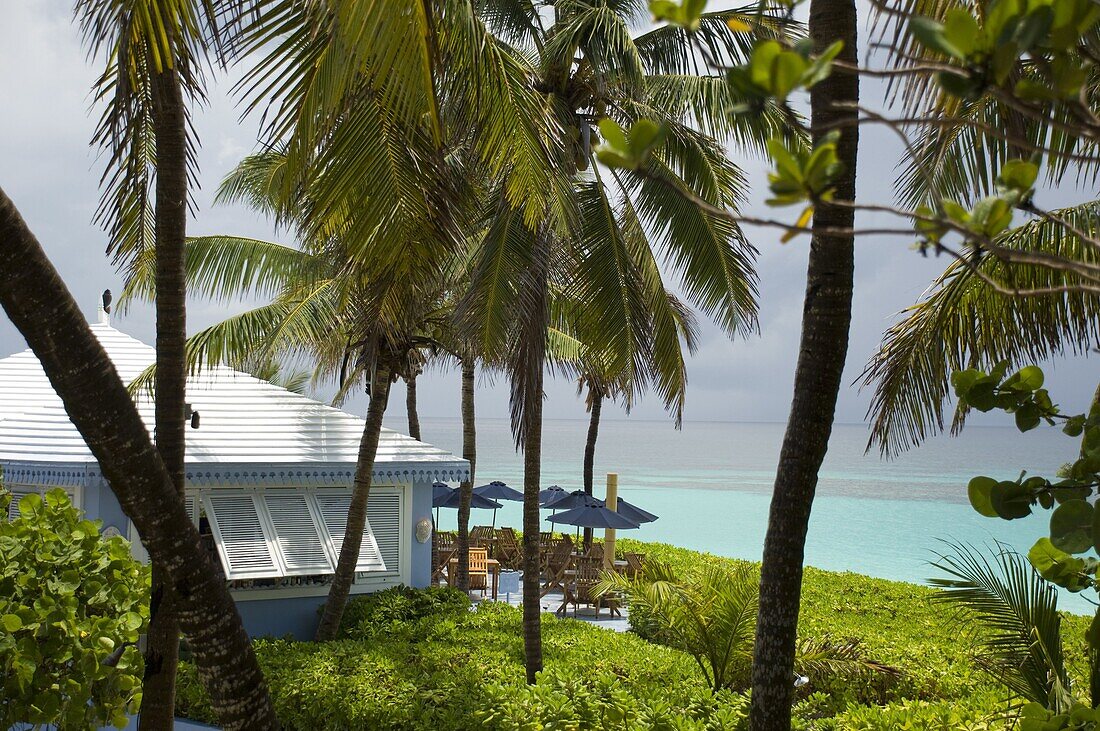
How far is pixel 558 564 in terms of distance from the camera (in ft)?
61.3

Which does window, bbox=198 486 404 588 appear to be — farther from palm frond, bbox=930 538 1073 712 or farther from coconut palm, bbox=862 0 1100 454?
palm frond, bbox=930 538 1073 712

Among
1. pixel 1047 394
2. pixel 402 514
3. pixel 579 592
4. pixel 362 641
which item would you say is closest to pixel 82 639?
pixel 1047 394

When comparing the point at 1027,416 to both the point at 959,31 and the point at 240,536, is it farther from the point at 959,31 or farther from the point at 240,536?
the point at 240,536

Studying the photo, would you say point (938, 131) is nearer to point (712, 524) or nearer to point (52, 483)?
point (52, 483)

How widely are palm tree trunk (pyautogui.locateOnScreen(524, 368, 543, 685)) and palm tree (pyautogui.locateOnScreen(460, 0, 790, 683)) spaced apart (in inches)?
0.6

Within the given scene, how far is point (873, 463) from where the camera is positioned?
A: 444 feet

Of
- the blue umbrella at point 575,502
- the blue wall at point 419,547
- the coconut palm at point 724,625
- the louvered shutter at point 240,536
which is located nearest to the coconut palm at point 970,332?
the coconut palm at point 724,625

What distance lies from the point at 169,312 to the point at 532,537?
557 cm

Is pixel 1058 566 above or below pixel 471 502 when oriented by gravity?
above

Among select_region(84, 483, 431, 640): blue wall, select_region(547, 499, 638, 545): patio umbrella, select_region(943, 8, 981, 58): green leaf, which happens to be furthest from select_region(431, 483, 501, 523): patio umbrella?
select_region(943, 8, 981, 58): green leaf

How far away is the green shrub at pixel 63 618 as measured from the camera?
4.71m

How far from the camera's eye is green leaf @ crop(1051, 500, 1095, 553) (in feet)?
6.13

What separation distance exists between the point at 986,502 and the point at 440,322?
12479mm

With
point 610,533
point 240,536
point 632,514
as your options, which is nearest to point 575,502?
point 632,514
